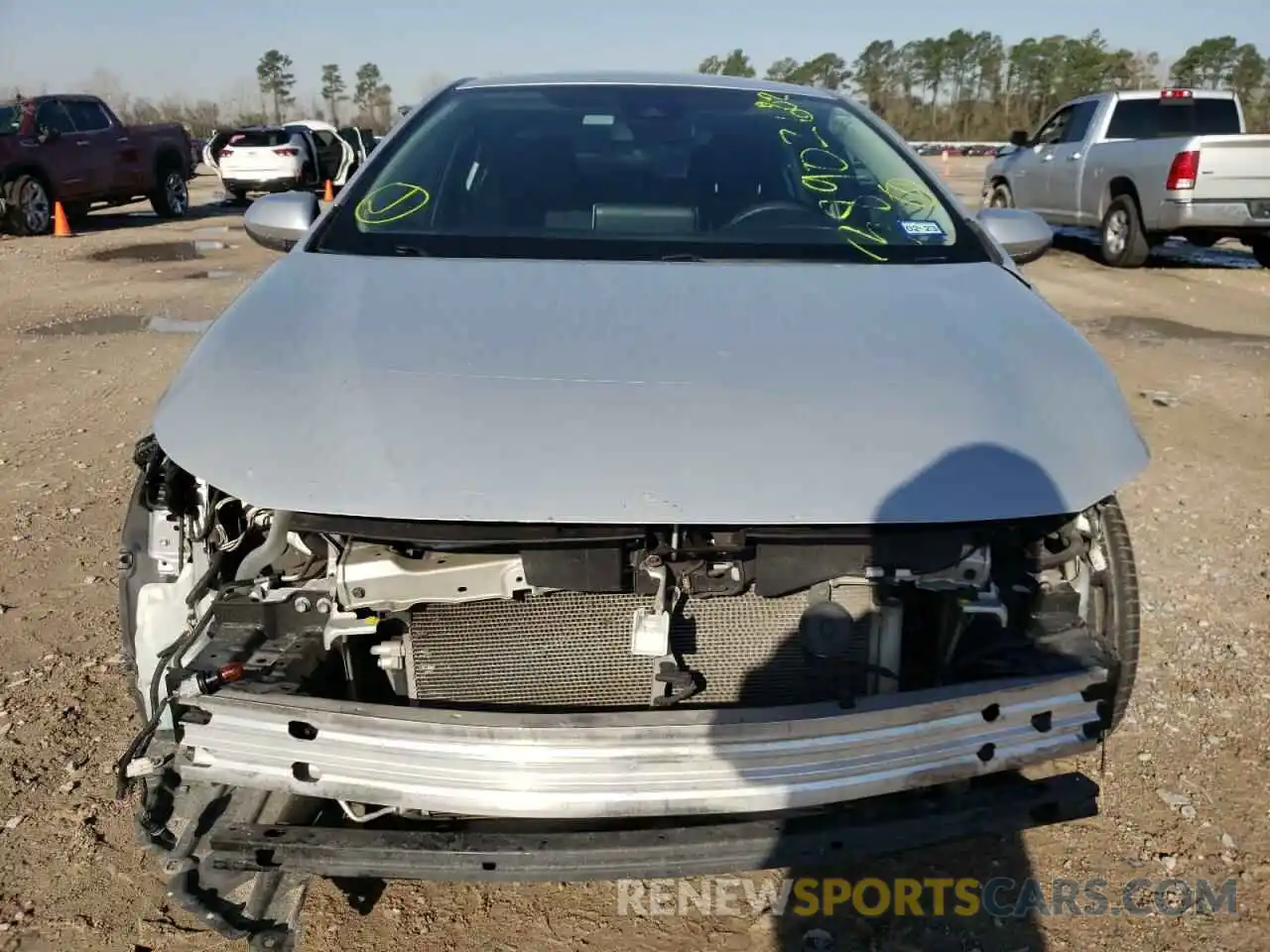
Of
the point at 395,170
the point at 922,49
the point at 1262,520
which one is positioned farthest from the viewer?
the point at 922,49

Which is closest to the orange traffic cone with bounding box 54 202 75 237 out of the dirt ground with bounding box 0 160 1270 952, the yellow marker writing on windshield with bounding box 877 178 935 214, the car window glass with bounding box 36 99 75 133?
the car window glass with bounding box 36 99 75 133

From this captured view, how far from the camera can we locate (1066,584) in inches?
81.0

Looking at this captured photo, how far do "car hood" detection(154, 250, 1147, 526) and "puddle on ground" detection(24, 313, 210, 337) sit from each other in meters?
6.02

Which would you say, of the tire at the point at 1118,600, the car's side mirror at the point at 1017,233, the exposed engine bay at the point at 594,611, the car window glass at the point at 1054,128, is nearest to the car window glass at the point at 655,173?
the car's side mirror at the point at 1017,233

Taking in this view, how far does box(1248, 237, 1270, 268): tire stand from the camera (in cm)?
1080

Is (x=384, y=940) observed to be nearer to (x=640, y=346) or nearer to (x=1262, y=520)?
(x=640, y=346)

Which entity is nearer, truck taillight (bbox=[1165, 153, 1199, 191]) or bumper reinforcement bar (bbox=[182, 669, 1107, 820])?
bumper reinforcement bar (bbox=[182, 669, 1107, 820])

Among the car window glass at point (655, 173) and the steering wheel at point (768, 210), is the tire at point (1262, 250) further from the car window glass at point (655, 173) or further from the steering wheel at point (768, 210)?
the steering wheel at point (768, 210)

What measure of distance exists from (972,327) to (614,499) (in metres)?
0.97

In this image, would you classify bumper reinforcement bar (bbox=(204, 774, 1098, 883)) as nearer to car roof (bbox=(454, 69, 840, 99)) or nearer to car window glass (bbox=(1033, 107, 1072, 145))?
car roof (bbox=(454, 69, 840, 99))

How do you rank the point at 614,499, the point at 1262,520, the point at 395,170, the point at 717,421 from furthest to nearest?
the point at 1262,520
the point at 395,170
the point at 717,421
the point at 614,499

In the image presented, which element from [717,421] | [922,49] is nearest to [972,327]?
[717,421]

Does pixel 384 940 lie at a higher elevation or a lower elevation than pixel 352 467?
lower

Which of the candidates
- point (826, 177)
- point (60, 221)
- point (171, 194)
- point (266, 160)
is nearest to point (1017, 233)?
point (826, 177)
